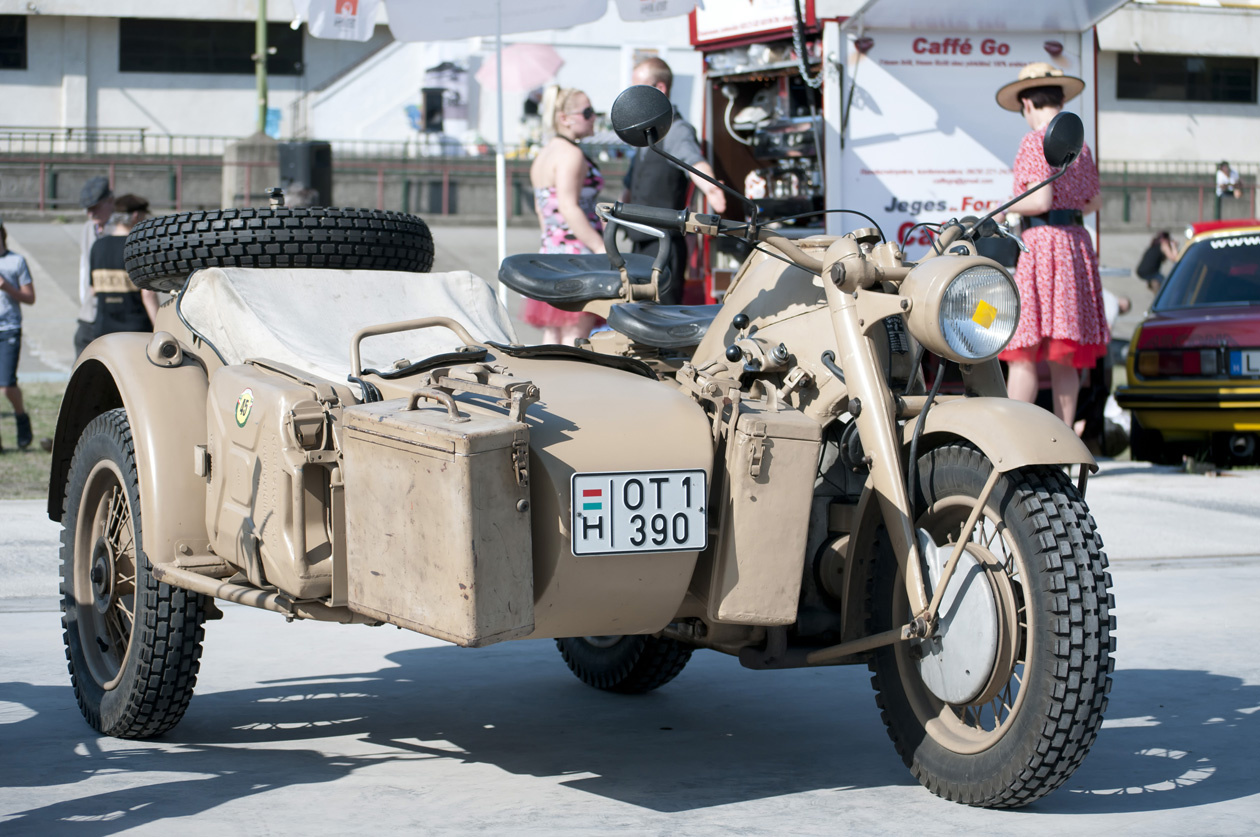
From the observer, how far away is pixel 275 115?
132ft

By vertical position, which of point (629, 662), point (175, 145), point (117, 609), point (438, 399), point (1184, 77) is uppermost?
point (1184, 77)

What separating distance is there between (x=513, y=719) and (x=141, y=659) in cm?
100

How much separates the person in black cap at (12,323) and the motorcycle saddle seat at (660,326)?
23.9 ft

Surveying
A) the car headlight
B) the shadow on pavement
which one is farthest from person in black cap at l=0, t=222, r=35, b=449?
the car headlight

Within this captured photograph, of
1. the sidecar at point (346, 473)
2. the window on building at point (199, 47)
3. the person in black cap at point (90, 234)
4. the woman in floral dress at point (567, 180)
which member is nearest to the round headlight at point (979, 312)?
the sidecar at point (346, 473)

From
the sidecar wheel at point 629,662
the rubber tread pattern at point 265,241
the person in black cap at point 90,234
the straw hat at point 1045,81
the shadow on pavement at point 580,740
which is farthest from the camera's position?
the person in black cap at point 90,234

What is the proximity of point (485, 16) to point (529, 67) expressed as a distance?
28085mm

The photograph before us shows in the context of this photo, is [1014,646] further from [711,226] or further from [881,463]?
[711,226]

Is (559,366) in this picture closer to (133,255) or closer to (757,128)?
(133,255)

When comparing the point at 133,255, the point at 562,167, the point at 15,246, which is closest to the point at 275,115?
the point at 15,246

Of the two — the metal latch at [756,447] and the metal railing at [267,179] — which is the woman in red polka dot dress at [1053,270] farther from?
the metal railing at [267,179]

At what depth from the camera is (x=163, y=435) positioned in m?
3.88

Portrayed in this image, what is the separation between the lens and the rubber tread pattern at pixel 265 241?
4.27 metres

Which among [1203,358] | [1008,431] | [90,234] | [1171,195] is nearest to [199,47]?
[1171,195]
